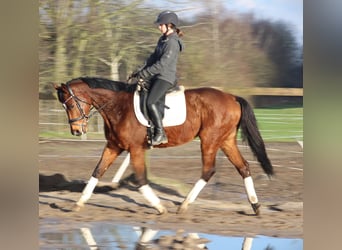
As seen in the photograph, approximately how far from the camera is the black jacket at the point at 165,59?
12.4ft

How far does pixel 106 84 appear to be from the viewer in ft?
12.7

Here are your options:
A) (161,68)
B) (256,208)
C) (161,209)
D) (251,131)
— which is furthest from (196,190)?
(161,68)

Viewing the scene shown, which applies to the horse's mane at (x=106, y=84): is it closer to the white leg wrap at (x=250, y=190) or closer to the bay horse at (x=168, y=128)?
the bay horse at (x=168, y=128)

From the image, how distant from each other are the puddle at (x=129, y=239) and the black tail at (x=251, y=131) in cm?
49

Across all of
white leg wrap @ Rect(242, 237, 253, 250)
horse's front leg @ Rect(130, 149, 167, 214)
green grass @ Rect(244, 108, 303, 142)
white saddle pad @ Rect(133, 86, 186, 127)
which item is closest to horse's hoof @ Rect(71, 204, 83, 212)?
horse's front leg @ Rect(130, 149, 167, 214)

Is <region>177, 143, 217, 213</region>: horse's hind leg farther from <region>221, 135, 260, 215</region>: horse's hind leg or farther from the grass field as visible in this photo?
the grass field

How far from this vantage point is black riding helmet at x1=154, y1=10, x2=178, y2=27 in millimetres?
3811

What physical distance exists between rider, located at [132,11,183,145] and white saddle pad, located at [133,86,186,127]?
1.6 inches

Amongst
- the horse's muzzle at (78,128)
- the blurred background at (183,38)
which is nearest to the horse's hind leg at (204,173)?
the blurred background at (183,38)

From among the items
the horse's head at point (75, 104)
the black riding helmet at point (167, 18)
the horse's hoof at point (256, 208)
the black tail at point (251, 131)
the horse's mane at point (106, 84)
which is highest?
the black riding helmet at point (167, 18)

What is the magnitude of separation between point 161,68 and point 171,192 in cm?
75

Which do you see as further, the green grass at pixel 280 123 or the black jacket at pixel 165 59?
the green grass at pixel 280 123

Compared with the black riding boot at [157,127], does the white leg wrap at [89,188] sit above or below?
below
